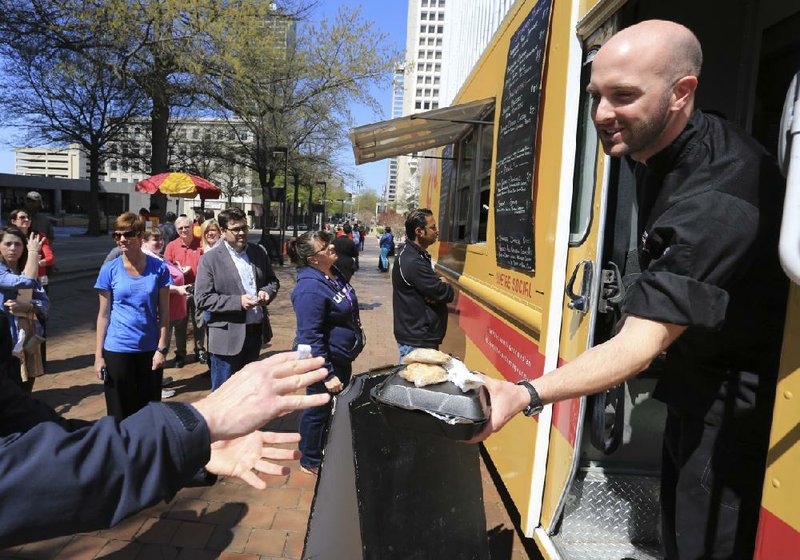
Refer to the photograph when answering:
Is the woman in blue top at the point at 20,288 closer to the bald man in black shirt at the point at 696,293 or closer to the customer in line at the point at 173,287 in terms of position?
A: the customer in line at the point at 173,287

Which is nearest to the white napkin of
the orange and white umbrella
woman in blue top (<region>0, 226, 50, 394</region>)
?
woman in blue top (<region>0, 226, 50, 394</region>)

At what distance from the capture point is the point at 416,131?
5305 mm

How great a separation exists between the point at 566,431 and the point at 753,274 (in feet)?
4.19

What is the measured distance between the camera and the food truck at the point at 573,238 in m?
2.42

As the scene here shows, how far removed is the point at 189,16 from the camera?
1105cm

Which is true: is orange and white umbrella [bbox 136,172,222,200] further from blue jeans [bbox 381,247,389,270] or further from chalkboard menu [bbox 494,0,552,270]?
chalkboard menu [bbox 494,0,552,270]

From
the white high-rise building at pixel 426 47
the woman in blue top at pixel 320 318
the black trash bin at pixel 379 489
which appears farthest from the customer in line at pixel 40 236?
the white high-rise building at pixel 426 47

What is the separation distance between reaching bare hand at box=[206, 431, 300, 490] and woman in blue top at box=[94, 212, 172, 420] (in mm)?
2722

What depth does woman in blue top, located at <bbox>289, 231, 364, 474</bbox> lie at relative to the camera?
3.73 metres

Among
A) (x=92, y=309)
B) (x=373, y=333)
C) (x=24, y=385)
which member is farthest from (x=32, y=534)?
(x=92, y=309)

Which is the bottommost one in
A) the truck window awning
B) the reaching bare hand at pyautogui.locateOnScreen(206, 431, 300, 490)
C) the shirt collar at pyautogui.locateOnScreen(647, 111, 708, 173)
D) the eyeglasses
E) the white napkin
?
the reaching bare hand at pyautogui.locateOnScreen(206, 431, 300, 490)

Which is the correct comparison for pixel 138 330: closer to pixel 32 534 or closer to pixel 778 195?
pixel 32 534

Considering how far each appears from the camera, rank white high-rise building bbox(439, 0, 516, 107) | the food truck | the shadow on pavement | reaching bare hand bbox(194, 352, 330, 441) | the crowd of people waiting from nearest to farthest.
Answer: reaching bare hand bbox(194, 352, 330, 441), the food truck, the shadow on pavement, the crowd of people waiting, white high-rise building bbox(439, 0, 516, 107)

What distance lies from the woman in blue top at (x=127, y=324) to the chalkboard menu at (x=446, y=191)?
9.74ft
